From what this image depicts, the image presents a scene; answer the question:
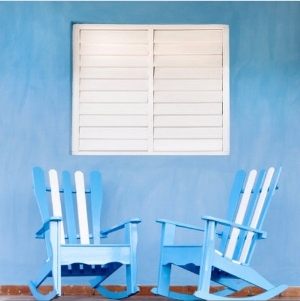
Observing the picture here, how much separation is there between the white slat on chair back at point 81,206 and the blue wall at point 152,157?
191 mm

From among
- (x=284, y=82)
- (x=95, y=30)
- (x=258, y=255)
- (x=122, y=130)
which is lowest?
(x=258, y=255)

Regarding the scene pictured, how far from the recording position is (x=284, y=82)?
5363mm

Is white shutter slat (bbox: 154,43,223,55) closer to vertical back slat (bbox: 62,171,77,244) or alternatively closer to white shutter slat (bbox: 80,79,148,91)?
white shutter slat (bbox: 80,79,148,91)

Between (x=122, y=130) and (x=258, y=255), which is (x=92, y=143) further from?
(x=258, y=255)

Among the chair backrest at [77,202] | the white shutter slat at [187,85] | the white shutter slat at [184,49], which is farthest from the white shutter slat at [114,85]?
the chair backrest at [77,202]

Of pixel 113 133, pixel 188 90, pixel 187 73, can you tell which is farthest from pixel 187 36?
pixel 113 133

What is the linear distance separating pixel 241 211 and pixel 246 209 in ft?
0.53

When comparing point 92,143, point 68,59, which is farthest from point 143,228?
point 68,59

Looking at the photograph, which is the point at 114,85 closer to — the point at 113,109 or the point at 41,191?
the point at 113,109

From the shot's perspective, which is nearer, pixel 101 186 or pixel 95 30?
pixel 101 186

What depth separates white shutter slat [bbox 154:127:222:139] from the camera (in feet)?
17.7

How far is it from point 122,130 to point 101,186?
1.67 feet

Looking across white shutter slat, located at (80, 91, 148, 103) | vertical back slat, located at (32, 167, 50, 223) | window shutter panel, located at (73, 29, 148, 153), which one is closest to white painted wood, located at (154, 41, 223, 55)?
window shutter panel, located at (73, 29, 148, 153)

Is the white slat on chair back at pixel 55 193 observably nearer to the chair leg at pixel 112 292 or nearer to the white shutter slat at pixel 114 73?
the chair leg at pixel 112 292
